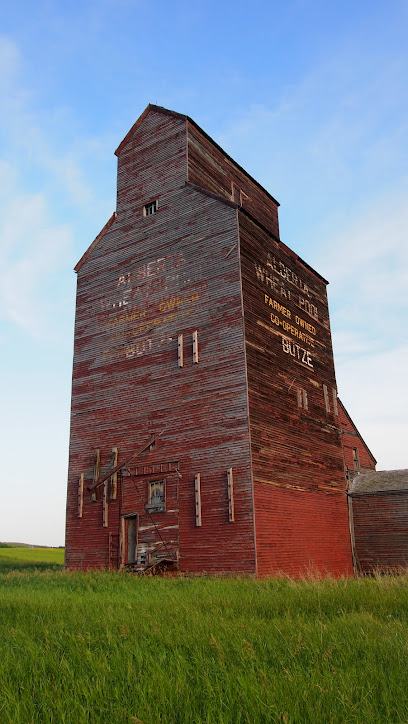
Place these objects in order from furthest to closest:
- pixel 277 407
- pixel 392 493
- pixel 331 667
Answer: pixel 392 493, pixel 277 407, pixel 331 667

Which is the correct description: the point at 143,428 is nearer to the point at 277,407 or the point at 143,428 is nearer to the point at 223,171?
the point at 277,407


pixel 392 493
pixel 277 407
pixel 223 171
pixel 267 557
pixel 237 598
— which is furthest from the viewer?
pixel 223 171

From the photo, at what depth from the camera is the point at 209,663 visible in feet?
18.9

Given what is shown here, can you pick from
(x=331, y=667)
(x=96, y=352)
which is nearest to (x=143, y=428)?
(x=96, y=352)

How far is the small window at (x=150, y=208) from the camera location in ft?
83.7

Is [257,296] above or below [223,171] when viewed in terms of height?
below

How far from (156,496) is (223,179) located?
1596 centimetres

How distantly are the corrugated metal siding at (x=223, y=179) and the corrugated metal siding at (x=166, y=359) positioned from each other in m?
0.69

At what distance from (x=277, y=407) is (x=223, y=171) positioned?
13.0 metres

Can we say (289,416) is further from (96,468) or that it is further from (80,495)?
(80,495)

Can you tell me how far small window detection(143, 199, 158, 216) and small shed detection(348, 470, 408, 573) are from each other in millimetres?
16414

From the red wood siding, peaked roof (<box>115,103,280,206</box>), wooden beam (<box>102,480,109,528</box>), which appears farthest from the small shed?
peaked roof (<box>115,103,280,206</box>)

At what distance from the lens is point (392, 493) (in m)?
25.2

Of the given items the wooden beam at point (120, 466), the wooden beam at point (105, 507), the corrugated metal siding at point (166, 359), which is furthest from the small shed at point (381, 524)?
the wooden beam at point (105, 507)
